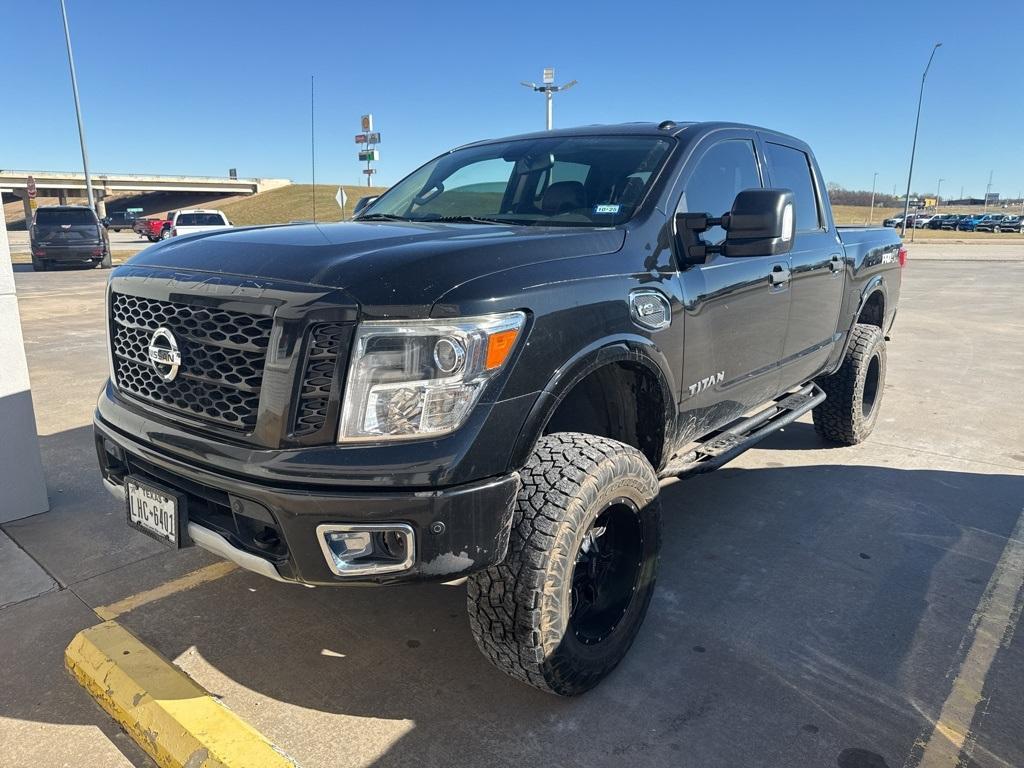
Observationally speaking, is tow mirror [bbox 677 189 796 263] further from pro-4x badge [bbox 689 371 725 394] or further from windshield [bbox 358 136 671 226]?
pro-4x badge [bbox 689 371 725 394]

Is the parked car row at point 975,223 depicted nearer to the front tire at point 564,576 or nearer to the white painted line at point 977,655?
the white painted line at point 977,655

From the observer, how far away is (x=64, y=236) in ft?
66.6

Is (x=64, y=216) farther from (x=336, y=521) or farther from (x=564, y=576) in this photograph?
(x=564, y=576)

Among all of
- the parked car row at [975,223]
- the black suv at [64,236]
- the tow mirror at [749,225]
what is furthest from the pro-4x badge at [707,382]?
the parked car row at [975,223]

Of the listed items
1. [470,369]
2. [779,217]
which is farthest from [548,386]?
[779,217]

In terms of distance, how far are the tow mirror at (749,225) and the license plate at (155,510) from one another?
81.1 inches

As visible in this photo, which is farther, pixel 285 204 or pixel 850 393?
pixel 285 204

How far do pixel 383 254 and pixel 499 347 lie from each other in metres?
0.46

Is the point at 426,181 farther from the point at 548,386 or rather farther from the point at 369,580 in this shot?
the point at 369,580

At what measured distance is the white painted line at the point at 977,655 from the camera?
7.75 ft

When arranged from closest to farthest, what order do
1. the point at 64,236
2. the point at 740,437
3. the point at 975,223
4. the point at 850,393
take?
the point at 740,437 < the point at 850,393 < the point at 64,236 < the point at 975,223

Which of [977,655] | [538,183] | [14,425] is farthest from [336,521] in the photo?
[14,425]

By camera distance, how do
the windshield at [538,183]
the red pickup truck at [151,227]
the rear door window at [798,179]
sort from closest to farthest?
the windshield at [538,183], the rear door window at [798,179], the red pickup truck at [151,227]

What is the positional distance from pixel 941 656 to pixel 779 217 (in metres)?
1.72
